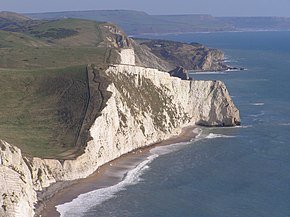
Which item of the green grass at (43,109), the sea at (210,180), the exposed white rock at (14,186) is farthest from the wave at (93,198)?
the green grass at (43,109)

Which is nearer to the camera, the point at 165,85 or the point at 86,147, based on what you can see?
the point at 86,147

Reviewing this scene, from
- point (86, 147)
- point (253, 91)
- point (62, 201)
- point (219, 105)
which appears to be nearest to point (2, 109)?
point (86, 147)

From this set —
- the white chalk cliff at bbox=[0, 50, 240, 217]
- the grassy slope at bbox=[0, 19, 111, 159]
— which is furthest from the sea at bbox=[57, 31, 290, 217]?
the grassy slope at bbox=[0, 19, 111, 159]

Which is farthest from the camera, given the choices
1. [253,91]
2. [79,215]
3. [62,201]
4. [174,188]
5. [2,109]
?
[253,91]

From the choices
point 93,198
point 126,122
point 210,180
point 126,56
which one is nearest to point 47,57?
point 126,56

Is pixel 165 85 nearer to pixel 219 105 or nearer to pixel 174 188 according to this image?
pixel 219 105

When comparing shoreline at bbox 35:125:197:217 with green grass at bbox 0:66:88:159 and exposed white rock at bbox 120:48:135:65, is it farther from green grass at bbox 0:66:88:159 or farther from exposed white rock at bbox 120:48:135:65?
exposed white rock at bbox 120:48:135:65

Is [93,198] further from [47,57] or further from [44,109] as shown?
[47,57]
